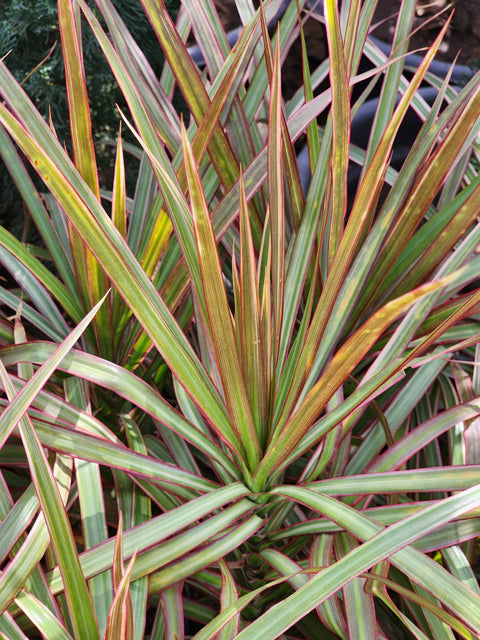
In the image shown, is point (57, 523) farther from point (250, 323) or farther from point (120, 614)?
point (250, 323)

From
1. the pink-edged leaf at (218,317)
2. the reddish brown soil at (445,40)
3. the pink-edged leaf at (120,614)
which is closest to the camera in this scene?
the pink-edged leaf at (120,614)

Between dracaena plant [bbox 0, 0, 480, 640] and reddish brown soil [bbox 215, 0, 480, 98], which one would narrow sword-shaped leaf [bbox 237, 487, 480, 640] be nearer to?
dracaena plant [bbox 0, 0, 480, 640]

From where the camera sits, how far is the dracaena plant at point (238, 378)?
0.44 m

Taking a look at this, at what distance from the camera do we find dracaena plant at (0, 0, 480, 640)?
17.5 inches

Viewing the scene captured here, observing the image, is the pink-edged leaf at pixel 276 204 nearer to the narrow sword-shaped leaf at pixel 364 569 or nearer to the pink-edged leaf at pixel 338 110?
the pink-edged leaf at pixel 338 110

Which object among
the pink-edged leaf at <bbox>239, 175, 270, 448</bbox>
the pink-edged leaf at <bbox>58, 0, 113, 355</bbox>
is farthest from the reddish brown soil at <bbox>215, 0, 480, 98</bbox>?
the pink-edged leaf at <bbox>239, 175, 270, 448</bbox>

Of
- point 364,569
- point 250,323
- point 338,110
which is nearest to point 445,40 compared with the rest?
point 338,110

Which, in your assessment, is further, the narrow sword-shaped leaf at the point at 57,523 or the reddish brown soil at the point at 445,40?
the reddish brown soil at the point at 445,40

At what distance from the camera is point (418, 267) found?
661 millimetres

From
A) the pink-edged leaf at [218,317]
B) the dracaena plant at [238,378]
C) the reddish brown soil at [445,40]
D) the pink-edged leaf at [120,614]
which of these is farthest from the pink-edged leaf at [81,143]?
the reddish brown soil at [445,40]

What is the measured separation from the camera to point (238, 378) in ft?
1.60

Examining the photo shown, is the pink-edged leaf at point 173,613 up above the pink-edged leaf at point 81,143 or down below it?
below

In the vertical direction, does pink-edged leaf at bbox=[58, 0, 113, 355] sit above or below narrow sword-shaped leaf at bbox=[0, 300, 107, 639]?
above

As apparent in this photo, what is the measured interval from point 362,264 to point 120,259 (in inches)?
9.5
